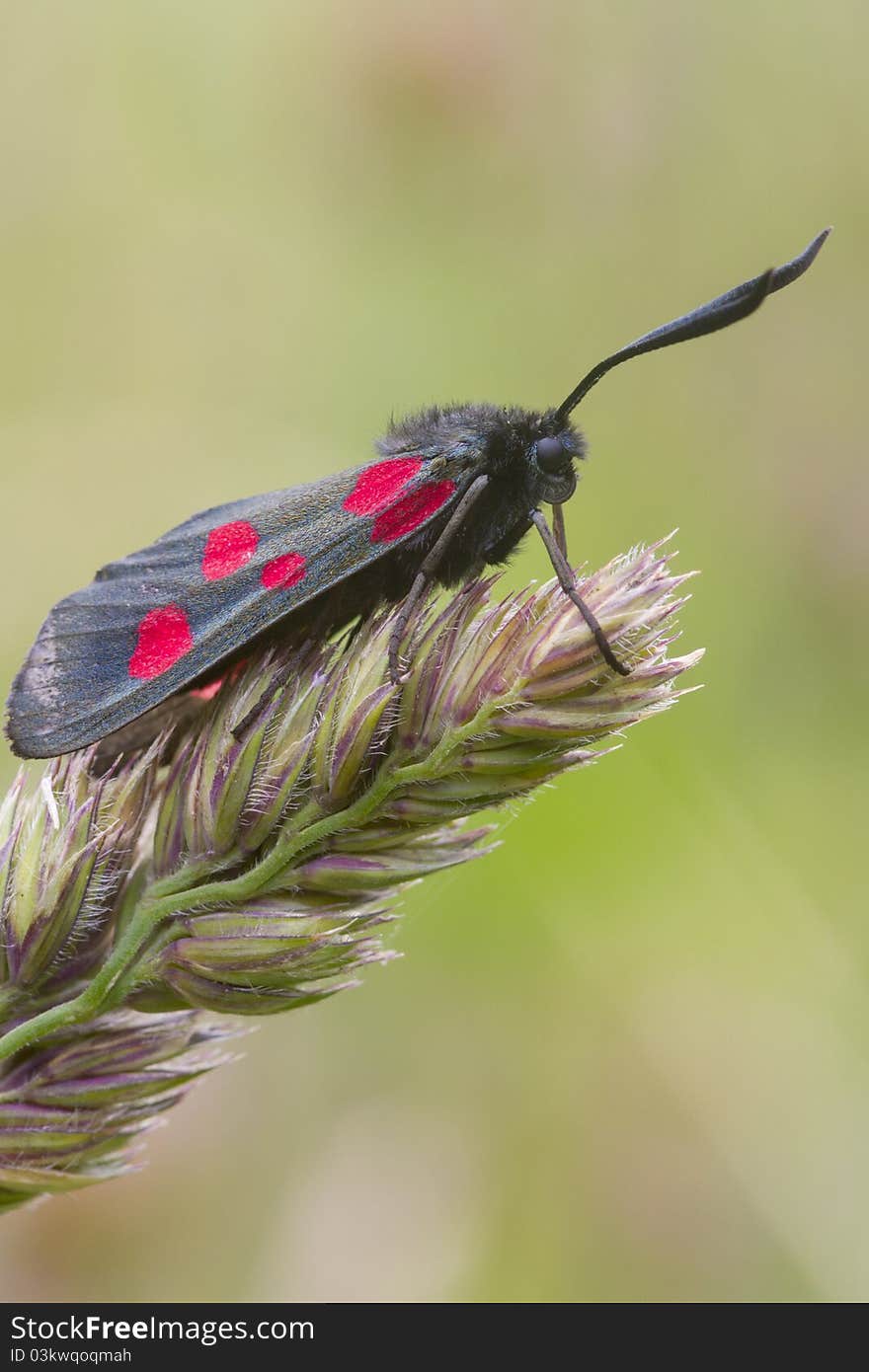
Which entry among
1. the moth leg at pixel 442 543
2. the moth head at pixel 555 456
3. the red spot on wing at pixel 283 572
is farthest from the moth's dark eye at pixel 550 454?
the red spot on wing at pixel 283 572

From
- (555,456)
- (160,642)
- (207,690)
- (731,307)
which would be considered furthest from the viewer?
(207,690)

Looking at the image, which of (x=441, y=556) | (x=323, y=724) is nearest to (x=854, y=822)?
(x=441, y=556)

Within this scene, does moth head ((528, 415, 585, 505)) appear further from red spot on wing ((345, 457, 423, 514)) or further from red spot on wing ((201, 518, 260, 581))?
red spot on wing ((201, 518, 260, 581))

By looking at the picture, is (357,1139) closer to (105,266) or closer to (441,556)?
(441,556)

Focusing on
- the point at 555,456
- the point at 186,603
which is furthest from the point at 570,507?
the point at 186,603

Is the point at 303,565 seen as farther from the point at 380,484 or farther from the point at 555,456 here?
the point at 555,456
